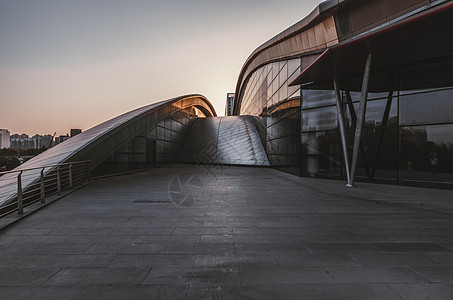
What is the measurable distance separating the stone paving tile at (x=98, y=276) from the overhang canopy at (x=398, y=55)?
29.8ft

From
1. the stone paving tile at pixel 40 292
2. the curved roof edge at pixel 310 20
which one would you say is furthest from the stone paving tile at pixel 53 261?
the curved roof edge at pixel 310 20

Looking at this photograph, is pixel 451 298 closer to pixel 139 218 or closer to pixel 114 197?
pixel 139 218

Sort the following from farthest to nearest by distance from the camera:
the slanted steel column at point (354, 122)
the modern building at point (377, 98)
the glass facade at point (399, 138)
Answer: the slanted steel column at point (354, 122), the glass facade at point (399, 138), the modern building at point (377, 98)

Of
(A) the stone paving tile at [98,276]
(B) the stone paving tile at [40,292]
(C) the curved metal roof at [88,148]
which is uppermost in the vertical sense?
(C) the curved metal roof at [88,148]

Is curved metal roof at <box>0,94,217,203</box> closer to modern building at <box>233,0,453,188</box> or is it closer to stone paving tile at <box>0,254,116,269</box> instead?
stone paving tile at <box>0,254,116,269</box>

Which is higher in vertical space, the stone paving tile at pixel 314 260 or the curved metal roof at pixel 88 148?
the curved metal roof at pixel 88 148

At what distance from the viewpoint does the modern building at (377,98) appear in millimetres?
8852

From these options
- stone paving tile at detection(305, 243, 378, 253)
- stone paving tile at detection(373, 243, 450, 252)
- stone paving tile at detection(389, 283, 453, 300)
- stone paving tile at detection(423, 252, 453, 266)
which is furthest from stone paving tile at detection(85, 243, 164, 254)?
stone paving tile at detection(423, 252, 453, 266)

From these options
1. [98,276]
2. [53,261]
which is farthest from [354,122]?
[53,261]

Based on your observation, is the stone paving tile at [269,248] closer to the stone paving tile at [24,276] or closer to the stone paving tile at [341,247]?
the stone paving tile at [341,247]

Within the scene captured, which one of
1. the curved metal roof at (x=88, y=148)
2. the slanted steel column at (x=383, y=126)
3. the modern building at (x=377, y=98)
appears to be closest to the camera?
the modern building at (x=377, y=98)

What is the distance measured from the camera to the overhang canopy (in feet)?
23.4

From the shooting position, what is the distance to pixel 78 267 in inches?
138

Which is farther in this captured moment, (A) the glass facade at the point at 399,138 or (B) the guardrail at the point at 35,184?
(A) the glass facade at the point at 399,138
